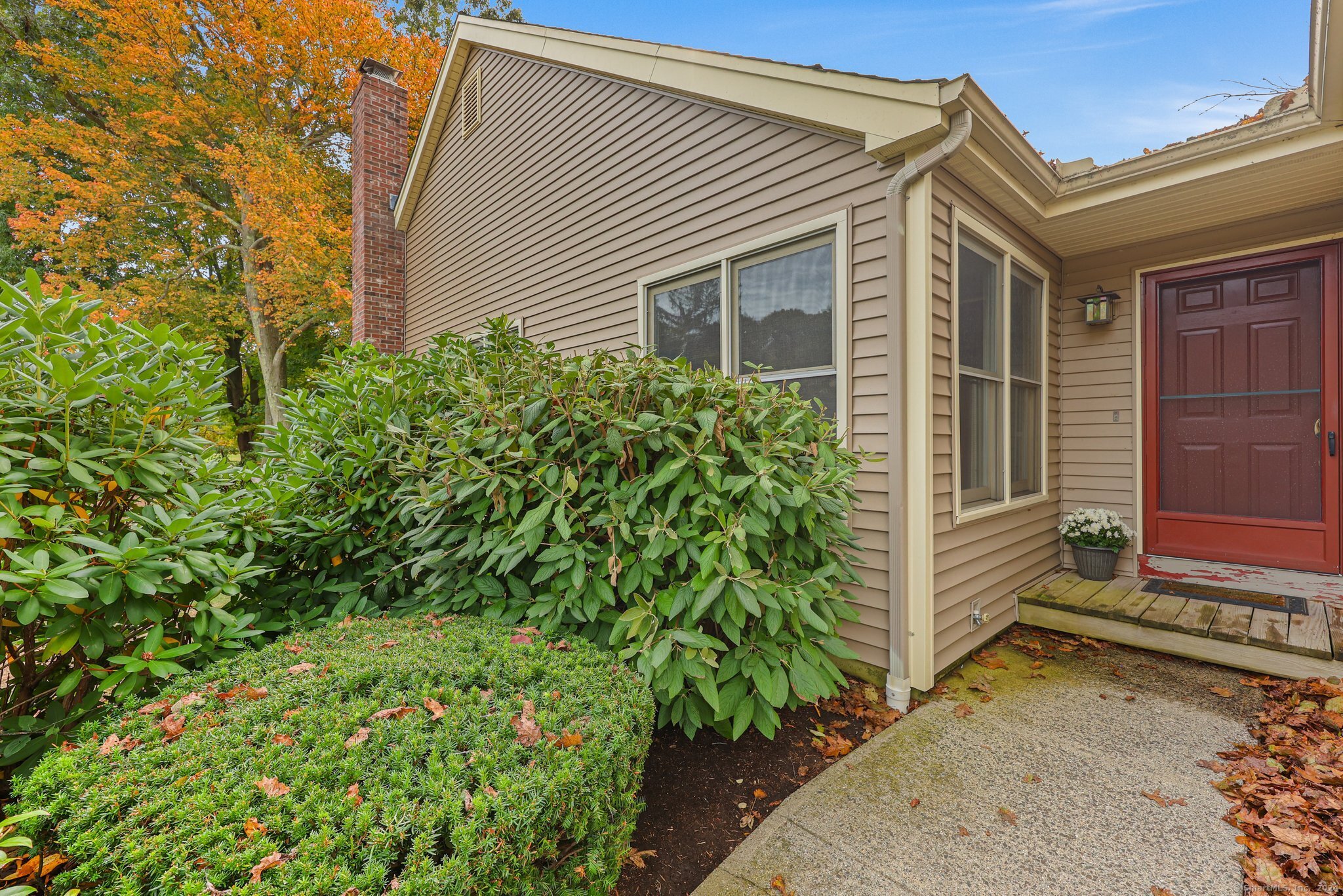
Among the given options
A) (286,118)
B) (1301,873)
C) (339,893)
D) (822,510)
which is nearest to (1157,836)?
(1301,873)

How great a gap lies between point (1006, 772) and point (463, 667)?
213cm

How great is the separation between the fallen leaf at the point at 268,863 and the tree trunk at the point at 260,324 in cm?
1406

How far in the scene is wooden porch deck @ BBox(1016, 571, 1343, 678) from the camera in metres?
2.90

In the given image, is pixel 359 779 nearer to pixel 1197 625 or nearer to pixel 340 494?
pixel 340 494

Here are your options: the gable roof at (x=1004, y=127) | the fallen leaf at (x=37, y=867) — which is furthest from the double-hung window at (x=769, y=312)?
the fallen leaf at (x=37, y=867)

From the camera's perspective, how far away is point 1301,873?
167 centimetres

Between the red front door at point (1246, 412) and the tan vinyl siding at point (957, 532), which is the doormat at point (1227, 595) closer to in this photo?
the red front door at point (1246, 412)

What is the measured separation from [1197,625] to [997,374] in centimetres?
176

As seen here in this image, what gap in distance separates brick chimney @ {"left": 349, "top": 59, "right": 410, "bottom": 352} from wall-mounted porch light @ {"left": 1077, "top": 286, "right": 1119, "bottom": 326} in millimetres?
8320

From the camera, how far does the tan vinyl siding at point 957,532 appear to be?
9.71 ft

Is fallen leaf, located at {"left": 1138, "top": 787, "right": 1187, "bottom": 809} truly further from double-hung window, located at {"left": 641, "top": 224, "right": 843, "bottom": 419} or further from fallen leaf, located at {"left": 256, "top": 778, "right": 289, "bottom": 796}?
fallen leaf, located at {"left": 256, "top": 778, "right": 289, "bottom": 796}

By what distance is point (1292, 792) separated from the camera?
2.01m

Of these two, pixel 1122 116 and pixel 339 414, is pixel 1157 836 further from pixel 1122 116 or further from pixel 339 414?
pixel 1122 116

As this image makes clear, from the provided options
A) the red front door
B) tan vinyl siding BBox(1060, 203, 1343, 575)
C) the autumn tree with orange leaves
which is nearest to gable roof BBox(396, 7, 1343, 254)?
tan vinyl siding BBox(1060, 203, 1343, 575)
